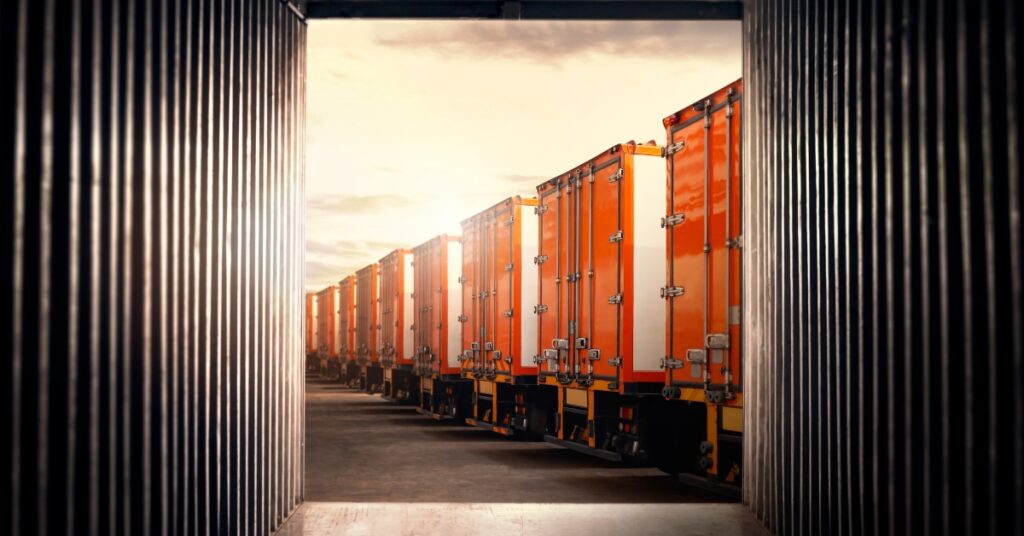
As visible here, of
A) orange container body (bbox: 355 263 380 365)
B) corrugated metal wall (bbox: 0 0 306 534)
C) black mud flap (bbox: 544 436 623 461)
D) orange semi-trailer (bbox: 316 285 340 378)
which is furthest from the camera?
orange semi-trailer (bbox: 316 285 340 378)

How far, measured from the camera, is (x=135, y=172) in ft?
14.4

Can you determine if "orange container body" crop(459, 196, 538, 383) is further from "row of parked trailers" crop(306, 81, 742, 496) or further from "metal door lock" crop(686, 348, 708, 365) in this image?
"metal door lock" crop(686, 348, 708, 365)

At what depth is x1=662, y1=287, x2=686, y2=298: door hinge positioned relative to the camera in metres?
12.2

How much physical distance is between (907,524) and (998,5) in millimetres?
2351

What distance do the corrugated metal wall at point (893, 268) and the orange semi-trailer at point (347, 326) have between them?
35.1m

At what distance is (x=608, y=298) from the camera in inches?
547

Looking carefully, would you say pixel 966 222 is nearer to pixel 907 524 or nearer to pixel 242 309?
pixel 907 524

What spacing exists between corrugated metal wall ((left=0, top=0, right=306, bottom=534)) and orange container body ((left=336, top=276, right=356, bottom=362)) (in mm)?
35110

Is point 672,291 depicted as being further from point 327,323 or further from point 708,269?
point 327,323

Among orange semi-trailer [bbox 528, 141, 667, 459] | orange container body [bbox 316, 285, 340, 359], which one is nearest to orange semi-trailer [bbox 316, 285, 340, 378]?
orange container body [bbox 316, 285, 340, 359]

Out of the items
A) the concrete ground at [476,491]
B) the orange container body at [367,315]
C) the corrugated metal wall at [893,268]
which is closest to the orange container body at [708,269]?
the concrete ground at [476,491]

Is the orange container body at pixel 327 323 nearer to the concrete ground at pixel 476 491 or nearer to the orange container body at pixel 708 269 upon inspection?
the concrete ground at pixel 476 491
